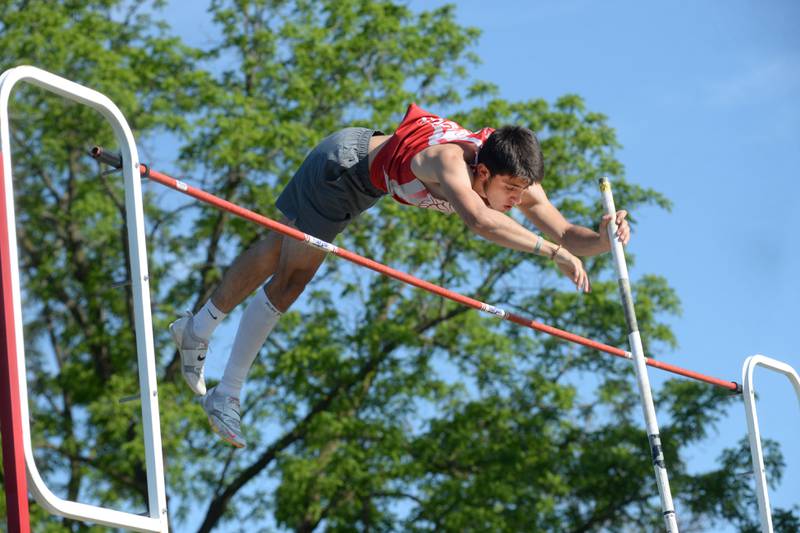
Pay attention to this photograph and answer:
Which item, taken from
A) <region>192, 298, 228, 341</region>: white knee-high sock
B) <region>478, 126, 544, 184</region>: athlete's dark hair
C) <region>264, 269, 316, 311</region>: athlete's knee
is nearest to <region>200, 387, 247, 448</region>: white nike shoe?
<region>192, 298, 228, 341</region>: white knee-high sock

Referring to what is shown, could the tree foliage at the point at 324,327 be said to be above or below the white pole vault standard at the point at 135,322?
above

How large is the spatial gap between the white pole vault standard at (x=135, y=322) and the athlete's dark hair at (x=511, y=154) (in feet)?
5.28

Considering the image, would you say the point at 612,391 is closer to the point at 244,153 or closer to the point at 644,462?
the point at 644,462

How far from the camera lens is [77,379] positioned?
15.4 m

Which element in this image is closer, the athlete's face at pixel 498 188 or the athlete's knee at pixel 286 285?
the athlete's face at pixel 498 188

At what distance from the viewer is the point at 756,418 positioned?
529 centimetres

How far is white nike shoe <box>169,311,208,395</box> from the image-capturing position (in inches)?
195

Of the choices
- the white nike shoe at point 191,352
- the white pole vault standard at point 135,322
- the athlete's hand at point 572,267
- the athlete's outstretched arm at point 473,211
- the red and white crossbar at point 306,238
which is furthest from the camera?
the white nike shoe at point 191,352

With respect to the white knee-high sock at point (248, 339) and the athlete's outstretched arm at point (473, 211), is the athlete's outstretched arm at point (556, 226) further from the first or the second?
the white knee-high sock at point (248, 339)

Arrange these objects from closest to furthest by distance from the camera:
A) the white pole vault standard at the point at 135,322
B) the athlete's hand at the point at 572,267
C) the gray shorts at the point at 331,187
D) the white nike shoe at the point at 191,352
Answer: the white pole vault standard at the point at 135,322 < the athlete's hand at the point at 572,267 < the gray shorts at the point at 331,187 < the white nike shoe at the point at 191,352

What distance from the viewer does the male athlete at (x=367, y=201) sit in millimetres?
4543

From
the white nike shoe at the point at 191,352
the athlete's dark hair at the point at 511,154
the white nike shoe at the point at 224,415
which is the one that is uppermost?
the athlete's dark hair at the point at 511,154

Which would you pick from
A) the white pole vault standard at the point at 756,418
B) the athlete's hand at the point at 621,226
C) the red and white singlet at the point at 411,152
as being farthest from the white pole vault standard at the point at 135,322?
the white pole vault standard at the point at 756,418

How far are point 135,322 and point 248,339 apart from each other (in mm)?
1958
